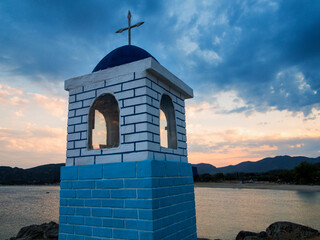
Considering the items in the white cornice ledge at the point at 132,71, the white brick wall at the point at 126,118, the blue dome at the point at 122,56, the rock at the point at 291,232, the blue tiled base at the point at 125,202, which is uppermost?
the blue dome at the point at 122,56

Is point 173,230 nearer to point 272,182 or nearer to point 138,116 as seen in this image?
point 138,116

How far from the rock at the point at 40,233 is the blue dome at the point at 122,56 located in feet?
34.3

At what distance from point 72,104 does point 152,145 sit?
2.30 meters

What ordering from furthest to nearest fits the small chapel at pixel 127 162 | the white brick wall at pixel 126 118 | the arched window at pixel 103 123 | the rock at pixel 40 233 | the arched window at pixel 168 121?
the rock at pixel 40 233 → the arched window at pixel 168 121 → the arched window at pixel 103 123 → the white brick wall at pixel 126 118 → the small chapel at pixel 127 162

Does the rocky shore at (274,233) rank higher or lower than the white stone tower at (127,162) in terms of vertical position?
lower

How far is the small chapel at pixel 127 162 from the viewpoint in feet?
14.5

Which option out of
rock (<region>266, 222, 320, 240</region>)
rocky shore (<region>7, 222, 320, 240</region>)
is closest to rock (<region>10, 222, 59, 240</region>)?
rocky shore (<region>7, 222, 320, 240</region>)

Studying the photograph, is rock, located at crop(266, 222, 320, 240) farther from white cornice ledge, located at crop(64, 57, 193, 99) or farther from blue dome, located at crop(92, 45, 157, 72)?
blue dome, located at crop(92, 45, 157, 72)

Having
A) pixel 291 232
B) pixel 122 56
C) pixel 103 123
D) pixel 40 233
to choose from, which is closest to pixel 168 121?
pixel 103 123

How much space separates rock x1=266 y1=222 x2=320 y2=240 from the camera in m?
11.5

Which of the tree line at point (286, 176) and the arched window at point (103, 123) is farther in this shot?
the tree line at point (286, 176)

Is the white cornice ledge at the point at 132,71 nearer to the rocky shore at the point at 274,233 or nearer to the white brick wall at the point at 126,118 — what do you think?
the white brick wall at the point at 126,118

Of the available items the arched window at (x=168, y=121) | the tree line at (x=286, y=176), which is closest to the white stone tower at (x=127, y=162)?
the arched window at (x=168, y=121)

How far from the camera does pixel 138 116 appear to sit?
475cm
